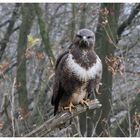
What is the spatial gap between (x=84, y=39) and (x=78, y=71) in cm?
30

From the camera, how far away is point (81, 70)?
578 cm

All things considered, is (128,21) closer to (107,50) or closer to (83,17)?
(83,17)

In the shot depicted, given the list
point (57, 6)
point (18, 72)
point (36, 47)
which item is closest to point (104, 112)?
point (18, 72)

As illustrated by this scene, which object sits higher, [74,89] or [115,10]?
[115,10]

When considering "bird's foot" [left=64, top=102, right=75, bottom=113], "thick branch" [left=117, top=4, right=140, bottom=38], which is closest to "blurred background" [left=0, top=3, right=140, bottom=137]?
"thick branch" [left=117, top=4, right=140, bottom=38]

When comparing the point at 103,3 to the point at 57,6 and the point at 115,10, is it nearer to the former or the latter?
the point at 115,10

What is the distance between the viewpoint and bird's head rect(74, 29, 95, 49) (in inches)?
231

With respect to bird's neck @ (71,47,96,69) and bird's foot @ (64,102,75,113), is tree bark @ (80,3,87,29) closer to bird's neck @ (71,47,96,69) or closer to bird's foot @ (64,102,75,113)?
bird's neck @ (71,47,96,69)

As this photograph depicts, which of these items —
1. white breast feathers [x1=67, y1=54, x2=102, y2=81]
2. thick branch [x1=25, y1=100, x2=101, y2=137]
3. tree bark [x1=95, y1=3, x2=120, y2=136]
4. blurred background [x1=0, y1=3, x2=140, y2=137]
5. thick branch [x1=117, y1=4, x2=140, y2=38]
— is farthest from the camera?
thick branch [x1=117, y1=4, x2=140, y2=38]

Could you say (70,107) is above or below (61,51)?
below

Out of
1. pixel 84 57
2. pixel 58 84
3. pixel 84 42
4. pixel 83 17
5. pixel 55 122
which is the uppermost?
pixel 83 17

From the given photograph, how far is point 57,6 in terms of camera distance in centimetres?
1147

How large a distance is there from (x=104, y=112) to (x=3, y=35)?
3112 millimetres

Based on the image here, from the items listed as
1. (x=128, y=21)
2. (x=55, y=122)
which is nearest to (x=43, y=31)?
(x=128, y=21)
